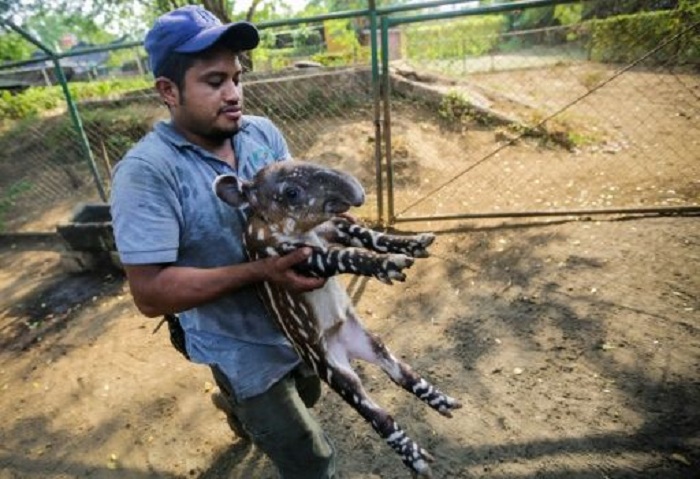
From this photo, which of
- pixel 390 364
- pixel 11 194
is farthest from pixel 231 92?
pixel 11 194

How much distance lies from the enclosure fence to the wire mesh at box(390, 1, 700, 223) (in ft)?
0.11

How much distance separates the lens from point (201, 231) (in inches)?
87.1

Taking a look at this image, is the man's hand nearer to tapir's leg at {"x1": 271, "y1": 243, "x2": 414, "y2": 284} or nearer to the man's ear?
tapir's leg at {"x1": 271, "y1": 243, "x2": 414, "y2": 284}

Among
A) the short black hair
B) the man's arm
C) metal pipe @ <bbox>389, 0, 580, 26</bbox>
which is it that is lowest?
the man's arm

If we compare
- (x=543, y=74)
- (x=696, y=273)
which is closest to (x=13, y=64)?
(x=696, y=273)

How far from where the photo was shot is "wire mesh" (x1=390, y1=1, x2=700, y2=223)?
6.57 metres

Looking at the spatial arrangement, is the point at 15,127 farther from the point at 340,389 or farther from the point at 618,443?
the point at 618,443

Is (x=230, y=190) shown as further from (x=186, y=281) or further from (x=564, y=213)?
(x=564, y=213)

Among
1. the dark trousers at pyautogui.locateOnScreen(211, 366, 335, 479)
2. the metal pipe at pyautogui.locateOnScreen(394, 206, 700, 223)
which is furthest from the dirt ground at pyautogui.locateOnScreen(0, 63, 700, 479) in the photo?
the dark trousers at pyautogui.locateOnScreen(211, 366, 335, 479)

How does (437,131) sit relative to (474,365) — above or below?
above

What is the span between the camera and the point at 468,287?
16.5 feet

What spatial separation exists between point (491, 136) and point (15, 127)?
11.6 metres

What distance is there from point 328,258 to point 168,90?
1.09m

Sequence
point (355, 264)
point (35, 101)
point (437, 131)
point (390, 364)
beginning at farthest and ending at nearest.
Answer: point (35, 101), point (437, 131), point (390, 364), point (355, 264)
